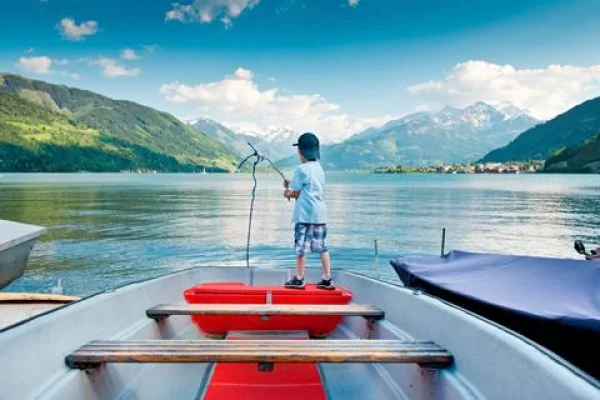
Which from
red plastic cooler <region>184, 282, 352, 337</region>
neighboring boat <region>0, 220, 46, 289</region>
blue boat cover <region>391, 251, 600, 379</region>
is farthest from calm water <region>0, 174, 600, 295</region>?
blue boat cover <region>391, 251, 600, 379</region>

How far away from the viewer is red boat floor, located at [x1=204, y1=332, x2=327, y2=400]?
12.7 feet

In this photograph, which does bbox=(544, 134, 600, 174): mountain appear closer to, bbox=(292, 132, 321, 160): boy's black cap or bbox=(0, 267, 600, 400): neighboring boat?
bbox=(292, 132, 321, 160): boy's black cap

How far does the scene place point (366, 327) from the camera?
525 cm

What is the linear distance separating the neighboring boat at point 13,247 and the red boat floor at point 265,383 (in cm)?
862

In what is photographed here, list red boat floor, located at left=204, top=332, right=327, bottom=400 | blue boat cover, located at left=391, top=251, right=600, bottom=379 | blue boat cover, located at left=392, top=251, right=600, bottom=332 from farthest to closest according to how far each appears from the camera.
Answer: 1. blue boat cover, located at left=392, top=251, right=600, bottom=332
2. blue boat cover, located at left=391, top=251, right=600, bottom=379
3. red boat floor, located at left=204, top=332, right=327, bottom=400

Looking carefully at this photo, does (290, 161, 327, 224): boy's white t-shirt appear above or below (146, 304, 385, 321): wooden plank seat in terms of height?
above

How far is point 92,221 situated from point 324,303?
1276 inches

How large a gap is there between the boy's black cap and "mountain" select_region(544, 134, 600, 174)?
184983 mm

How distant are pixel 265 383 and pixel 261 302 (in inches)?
48.8

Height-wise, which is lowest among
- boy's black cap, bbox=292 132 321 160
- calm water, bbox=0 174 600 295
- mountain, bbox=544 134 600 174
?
calm water, bbox=0 174 600 295

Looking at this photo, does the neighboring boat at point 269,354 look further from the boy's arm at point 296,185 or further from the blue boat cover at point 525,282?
the boy's arm at point 296,185

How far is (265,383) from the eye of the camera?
13.4 feet

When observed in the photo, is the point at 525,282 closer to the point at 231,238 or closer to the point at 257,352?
the point at 257,352

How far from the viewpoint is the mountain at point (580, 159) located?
165125 millimetres
